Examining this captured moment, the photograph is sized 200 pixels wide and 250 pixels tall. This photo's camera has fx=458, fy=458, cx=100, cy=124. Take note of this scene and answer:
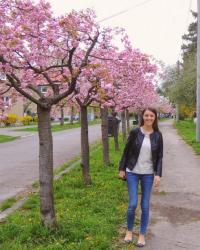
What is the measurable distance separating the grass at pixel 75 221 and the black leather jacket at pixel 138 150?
3.22 feet

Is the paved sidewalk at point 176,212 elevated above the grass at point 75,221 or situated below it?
below

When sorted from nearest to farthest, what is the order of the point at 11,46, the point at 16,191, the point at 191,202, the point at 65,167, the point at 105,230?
the point at 11,46
the point at 105,230
the point at 191,202
the point at 16,191
the point at 65,167

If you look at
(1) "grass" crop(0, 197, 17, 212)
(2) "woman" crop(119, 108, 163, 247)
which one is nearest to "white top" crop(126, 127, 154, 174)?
(2) "woman" crop(119, 108, 163, 247)

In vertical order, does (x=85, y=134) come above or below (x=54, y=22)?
below

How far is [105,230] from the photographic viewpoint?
20.0ft

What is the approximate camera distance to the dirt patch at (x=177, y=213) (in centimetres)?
708

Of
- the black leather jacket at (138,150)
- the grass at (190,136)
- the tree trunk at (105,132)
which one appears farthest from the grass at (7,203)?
the grass at (190,136)

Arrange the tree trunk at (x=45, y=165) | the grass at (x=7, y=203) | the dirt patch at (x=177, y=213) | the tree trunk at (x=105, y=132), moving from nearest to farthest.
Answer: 1. the tree trunk at (x=45, y=165)
2. the dirt patch at (x=177, y=213)
3. the grass at (x=7, y=203)
4. the tree trunk at (x=105, y=132)

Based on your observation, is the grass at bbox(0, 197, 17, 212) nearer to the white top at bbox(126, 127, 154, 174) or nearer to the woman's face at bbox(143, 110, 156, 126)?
the white top at bbox(126, 127, 154, 174)

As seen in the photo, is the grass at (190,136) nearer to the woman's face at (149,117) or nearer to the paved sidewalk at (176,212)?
the paved sidewalk at (176,212)

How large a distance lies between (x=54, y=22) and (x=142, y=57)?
120 inches

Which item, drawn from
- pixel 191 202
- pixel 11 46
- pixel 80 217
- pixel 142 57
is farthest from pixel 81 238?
pixel 142 57

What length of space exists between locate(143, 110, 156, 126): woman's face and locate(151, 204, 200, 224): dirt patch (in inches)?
75.2

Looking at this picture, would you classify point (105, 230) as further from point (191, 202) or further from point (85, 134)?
point (85, 134)
